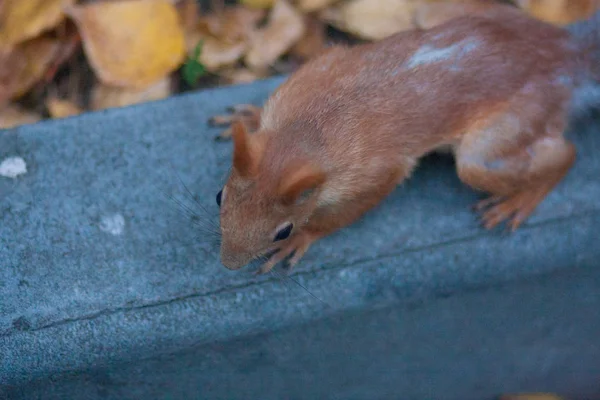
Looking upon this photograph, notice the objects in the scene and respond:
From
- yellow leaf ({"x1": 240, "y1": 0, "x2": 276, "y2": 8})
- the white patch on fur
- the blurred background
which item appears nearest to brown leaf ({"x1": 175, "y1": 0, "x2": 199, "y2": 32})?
the blurred background

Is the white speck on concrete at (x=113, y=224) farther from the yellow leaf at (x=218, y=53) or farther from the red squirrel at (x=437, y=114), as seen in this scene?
the yellow leaf at (x=218, y=53)

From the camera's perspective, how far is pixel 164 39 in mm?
1884

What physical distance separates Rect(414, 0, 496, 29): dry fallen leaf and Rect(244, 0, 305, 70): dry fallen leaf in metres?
0.38

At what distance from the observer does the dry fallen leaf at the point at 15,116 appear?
1948 mm

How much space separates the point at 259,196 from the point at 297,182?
9 cm

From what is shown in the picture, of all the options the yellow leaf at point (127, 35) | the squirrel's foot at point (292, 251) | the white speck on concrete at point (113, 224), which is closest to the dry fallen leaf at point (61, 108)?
the yellow leaf at point (127, 35)

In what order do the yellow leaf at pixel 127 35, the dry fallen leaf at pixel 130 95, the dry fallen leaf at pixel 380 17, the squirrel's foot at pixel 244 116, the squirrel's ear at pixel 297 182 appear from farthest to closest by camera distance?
1. the dry fallen leaf at pixel 380 17
2. the dry fallen leaf at pixel 130 95
3. the yellow leaf at pixel 127 35
4. the squirrel's foot at pixel 244 116
5. the squirrel's ear at pixel 297 182

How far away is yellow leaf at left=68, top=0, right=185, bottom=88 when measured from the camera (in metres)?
1.85

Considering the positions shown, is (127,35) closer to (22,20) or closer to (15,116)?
(22,20)

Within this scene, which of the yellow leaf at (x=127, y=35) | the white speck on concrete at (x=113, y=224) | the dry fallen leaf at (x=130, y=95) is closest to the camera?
the white speck on concrete at (x=113, y=224)

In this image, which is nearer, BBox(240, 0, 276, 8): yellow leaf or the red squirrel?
the red squirrel

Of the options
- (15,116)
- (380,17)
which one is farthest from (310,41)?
(15,116)

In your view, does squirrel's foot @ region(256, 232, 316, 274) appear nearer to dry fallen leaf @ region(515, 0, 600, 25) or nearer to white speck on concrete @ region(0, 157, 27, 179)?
white speck on concrete @ region(0, 157, 27, 179)

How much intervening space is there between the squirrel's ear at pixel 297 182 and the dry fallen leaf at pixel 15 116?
3.46ft
